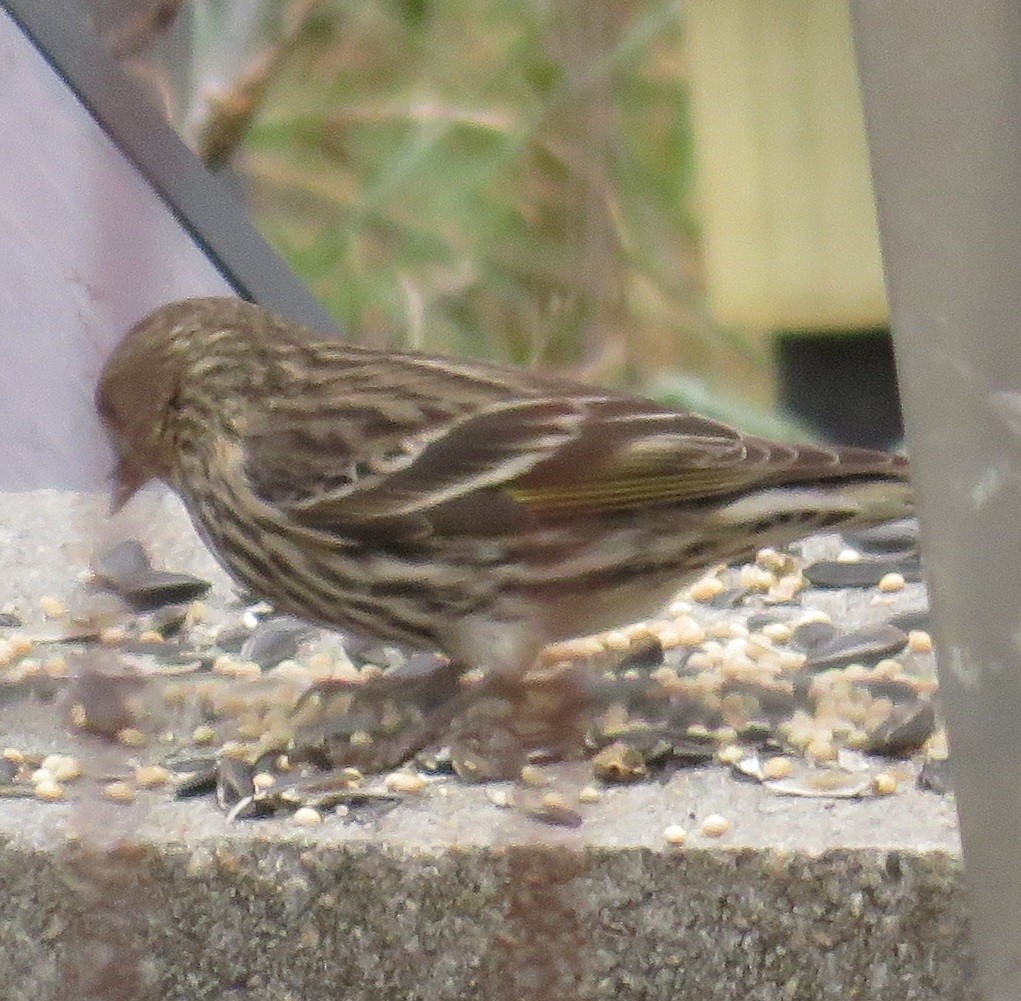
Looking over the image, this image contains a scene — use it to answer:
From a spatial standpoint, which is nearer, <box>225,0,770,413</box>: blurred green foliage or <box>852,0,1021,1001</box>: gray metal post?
<box>852,0,1021,1001</box>: gray metal post

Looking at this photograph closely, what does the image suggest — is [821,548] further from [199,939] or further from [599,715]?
[199,939]

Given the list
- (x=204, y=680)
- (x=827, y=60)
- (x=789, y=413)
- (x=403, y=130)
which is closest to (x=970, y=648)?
(x=204, y=680)

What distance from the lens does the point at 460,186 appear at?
549 centimetres

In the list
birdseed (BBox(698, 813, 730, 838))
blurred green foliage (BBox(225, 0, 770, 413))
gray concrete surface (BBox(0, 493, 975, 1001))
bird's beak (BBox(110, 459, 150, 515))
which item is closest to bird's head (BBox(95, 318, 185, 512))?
bird's beak (BBox(110, 459, 150, 515))

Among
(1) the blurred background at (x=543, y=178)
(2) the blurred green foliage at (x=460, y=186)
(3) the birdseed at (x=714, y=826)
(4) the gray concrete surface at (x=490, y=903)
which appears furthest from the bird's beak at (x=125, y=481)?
(2) the blurred green foliage at (x=460, y=186)

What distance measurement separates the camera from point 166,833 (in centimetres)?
226

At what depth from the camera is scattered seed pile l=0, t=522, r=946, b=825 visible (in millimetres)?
2484

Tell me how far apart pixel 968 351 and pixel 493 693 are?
1477 millimetres

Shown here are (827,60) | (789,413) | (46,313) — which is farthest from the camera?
(789,413)

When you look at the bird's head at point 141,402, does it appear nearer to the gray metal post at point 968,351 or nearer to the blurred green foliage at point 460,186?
the blurred green foliage at point 460,186

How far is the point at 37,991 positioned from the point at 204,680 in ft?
2.55

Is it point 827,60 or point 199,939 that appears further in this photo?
point 827,60

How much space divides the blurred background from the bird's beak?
88cm

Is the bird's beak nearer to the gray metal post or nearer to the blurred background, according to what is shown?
the blurred background
